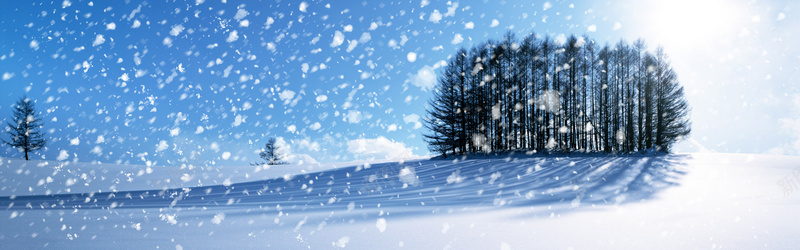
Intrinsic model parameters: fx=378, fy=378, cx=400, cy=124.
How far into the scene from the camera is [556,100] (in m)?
20.2

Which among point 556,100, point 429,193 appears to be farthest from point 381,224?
point 556,100

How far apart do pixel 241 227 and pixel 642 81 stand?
22948mm

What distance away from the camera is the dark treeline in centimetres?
2017

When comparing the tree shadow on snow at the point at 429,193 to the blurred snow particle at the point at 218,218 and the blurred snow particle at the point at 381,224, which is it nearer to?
the blurred snow particle at the point at 381,224

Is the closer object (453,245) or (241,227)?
(453,245)

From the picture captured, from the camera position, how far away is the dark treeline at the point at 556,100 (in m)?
20.2

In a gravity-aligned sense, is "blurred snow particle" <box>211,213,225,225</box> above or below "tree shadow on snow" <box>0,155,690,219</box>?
above

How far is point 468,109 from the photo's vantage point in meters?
21.0

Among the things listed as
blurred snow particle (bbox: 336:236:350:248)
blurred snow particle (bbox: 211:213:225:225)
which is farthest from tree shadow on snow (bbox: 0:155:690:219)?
blurred snow particle (bbox: 336:236:350:248)

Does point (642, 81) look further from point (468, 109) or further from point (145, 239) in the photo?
point (145, 239)

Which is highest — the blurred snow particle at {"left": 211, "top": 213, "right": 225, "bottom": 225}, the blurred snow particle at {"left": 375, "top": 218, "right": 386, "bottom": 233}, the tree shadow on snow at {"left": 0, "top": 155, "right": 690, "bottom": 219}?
the blurred snow particle at {"left": 211, "top": 213, "right": 225, "bottom": 225}

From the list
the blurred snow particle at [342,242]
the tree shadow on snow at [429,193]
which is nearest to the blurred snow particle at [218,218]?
the tree shadow on snow at [429,193]

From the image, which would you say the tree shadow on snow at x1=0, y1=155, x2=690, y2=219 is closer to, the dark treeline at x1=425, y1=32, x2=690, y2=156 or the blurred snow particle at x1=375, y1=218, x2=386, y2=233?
the blurred snow particle at x1=375, y1=218, x2=386, y2=233

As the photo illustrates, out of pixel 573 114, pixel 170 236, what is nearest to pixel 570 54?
pixel 573 114
